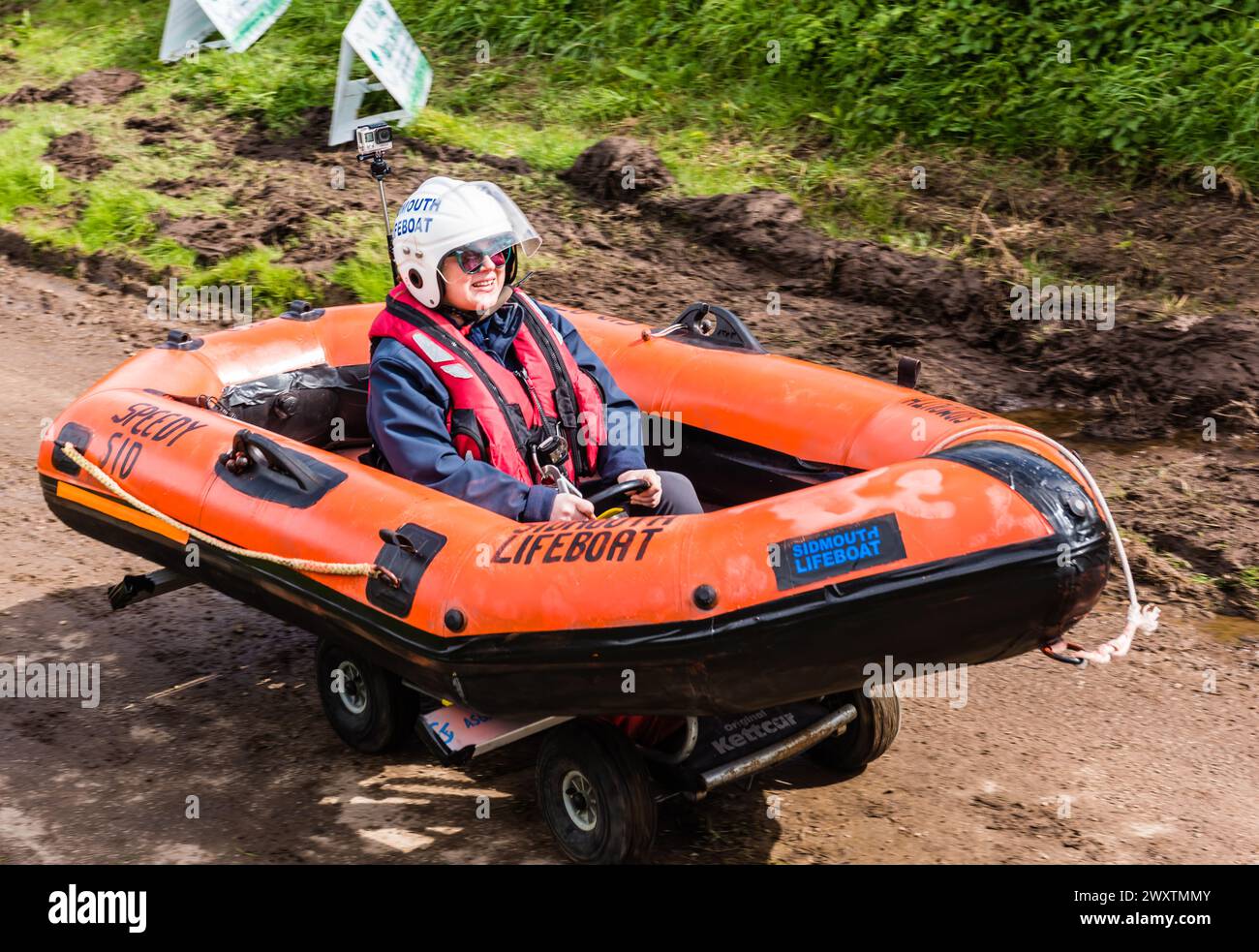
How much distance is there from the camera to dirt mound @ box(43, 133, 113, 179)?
909cm

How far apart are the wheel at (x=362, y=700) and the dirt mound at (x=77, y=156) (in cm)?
571

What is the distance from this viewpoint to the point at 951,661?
3.36 meters

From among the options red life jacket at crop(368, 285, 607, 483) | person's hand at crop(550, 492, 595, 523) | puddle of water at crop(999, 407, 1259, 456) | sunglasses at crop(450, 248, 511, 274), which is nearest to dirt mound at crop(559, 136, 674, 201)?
puddle of water at crop(999, 407, 1259, 456)

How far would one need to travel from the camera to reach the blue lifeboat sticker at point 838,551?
3.29 m

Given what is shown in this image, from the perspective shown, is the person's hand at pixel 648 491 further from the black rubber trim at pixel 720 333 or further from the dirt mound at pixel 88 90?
the dirt mound at pixel 88 90

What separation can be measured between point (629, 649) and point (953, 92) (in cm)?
595

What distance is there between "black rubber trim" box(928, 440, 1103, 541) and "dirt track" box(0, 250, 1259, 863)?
1022 mm

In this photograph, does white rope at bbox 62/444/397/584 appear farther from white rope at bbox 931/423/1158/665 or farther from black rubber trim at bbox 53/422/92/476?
white rope at bbox 931/423/1158/665

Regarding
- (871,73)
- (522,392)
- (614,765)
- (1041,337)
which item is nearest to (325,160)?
(871,73)

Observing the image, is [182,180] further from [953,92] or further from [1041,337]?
[1041,337]

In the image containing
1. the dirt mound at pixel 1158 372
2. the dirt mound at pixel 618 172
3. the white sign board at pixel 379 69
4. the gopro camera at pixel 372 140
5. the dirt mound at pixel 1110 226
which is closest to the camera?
the gopro camera at pixel 372 140

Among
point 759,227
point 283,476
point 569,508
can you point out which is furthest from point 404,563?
point 759,227

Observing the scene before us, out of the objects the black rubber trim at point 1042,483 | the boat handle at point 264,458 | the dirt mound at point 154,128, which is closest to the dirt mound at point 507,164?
the dirt mound at point 154,128

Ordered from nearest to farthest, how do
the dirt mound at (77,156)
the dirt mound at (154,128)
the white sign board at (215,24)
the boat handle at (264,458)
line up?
the boat handle at (264,458) < the dirt mound at (77,156) < the dirt mound at (154,128) < the white sign board at (215,24)
